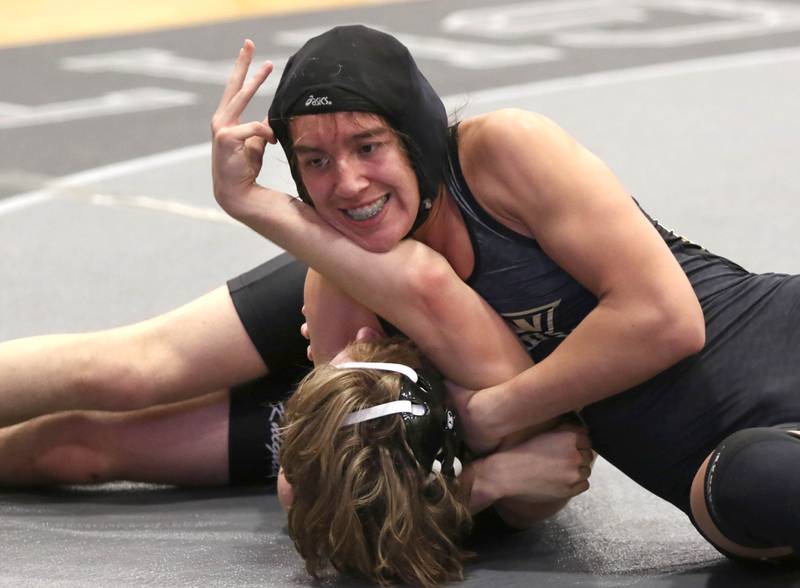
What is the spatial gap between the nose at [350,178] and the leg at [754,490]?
72cm

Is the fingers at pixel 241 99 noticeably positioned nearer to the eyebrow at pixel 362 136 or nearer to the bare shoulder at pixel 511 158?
the eyebrow at pixel 362 136

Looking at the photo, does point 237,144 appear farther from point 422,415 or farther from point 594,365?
point 594,365

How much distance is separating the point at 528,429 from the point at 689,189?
2.78m

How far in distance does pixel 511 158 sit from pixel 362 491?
0.60 metres

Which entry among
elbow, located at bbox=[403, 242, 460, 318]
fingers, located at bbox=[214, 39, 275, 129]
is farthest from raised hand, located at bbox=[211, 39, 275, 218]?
elbow, located at bbox=[403, 242, 460, 318]

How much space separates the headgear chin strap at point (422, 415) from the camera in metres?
2.29

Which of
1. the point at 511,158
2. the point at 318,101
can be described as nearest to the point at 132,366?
the point at 318,101

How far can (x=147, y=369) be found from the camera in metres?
2.98

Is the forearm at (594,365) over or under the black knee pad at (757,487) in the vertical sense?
over

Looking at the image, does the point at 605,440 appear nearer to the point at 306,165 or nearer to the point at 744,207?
the point at 306,165

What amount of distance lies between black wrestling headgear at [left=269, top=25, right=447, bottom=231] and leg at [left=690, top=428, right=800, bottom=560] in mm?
664

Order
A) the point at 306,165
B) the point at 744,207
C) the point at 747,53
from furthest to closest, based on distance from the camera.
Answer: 1. the point at 747,53
2. the point at 744,207
3. the point at 306,165

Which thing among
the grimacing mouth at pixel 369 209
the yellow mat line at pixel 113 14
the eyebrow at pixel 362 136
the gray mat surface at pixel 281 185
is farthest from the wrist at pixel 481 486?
the yellow mat line at pixel 113 14

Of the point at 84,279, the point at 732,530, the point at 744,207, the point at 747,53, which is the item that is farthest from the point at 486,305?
the point at 747,53
